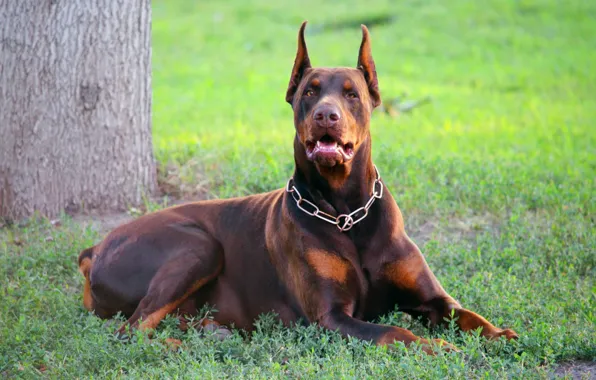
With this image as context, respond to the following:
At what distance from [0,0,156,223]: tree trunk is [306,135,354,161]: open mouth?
119 inches

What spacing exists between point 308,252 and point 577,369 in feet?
5.08

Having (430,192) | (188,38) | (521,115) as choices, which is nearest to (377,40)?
(188,38)

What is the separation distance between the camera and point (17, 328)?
558 centimetres

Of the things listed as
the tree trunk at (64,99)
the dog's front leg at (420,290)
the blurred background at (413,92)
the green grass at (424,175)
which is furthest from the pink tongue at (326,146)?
the tree trunk at (64,99)

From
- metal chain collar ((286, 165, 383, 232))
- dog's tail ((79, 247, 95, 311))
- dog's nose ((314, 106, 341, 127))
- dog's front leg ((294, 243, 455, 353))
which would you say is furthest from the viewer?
dog's tail ((79, 247, 95, 311))

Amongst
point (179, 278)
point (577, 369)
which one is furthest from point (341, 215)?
point (577, 369)

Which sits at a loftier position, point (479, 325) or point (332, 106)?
point (332, 106)

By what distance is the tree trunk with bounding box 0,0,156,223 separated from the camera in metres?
7.46

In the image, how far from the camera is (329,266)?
16.9ft

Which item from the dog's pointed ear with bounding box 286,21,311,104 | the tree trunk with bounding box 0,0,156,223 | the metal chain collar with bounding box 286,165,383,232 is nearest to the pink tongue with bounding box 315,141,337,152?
the metal chain collar with bounding box 286,165,383,232

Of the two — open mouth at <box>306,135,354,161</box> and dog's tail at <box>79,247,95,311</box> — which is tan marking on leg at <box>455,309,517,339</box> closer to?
open mouth at <box>306,135,354,161</box>

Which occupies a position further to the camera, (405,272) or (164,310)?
(164,310)

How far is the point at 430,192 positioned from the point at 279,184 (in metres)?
1.31

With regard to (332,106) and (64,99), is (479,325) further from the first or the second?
(64,99)
